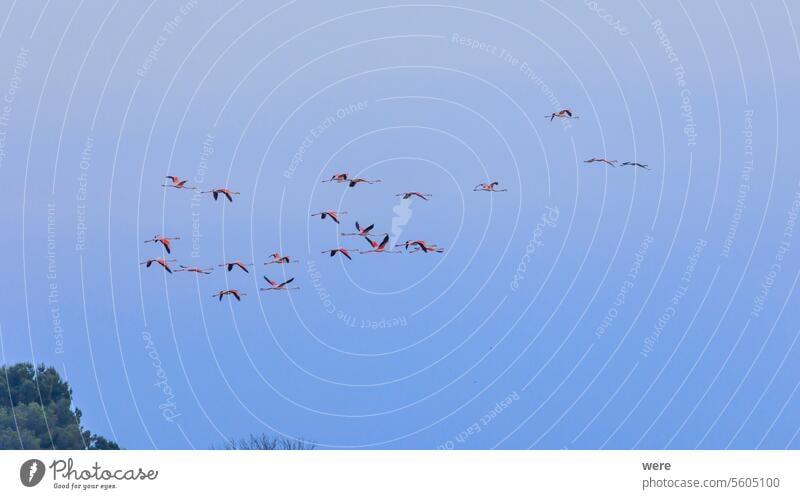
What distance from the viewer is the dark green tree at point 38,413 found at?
284 feet

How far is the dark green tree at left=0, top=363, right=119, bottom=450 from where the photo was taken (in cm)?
8644

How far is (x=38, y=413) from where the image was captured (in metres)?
89.9
